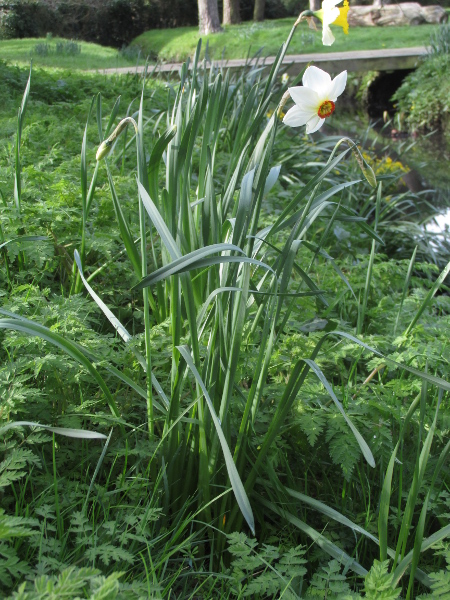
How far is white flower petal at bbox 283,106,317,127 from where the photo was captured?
4.21ft

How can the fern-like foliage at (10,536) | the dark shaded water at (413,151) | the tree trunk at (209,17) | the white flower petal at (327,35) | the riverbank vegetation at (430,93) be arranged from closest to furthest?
the fern-like foliage at (10,536) < the white flower petal at (327,35) < the dark shaded water at (413,151) < the riverbank vegetation at (430,93) < the tree trunk at (209,17)

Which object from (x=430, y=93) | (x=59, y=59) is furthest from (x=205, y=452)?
(x=59, y=59)

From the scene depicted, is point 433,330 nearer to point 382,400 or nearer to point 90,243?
point 382,400

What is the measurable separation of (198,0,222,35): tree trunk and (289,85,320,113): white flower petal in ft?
52.6

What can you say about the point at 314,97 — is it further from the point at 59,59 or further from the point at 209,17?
the point at 209,17

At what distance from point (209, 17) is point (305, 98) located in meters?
16.2

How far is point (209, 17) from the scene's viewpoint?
15500 mm

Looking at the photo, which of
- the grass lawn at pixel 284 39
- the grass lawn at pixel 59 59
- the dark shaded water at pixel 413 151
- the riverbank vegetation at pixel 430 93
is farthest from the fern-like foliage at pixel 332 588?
the grass lawn at pixel 284 39

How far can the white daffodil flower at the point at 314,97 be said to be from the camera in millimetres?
1249

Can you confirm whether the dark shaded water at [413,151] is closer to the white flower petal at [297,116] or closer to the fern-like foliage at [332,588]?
the white flower petal at [297,116]

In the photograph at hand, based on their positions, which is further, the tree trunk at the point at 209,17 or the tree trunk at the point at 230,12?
the tree trunk at the point at 230,12

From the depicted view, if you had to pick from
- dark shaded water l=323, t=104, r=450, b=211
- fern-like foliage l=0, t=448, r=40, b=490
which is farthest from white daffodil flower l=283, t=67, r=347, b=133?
dark shaded water l=323, t=104, r=450, b=211

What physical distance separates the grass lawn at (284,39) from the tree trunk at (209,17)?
14.9 inches

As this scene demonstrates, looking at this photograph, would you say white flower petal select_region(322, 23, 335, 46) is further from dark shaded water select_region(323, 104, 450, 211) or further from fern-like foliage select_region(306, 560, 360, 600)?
dark shaded water select_region(323, 104, 450, 211)
